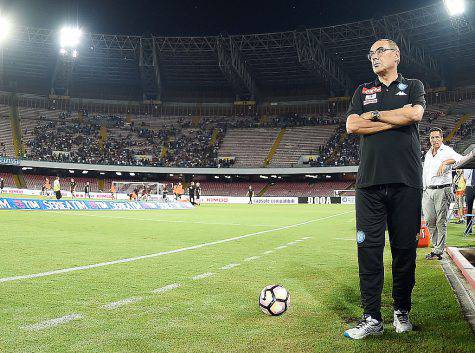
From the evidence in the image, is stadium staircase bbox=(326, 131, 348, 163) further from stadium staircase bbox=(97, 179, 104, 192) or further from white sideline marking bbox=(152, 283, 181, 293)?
white sideline marking bbox=(152, 283, 181, 293)

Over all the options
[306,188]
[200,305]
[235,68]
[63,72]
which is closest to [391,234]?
[200,305]

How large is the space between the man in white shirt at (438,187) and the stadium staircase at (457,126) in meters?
48.0

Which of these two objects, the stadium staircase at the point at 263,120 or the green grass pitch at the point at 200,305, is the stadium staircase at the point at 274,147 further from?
the green grass pitch at the point at 200,305

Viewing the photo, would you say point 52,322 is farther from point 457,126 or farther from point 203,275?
point 457,126

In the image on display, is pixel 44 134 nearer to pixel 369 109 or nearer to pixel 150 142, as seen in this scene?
pixel 150 142

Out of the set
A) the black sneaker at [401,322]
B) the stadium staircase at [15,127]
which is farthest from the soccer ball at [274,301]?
the stadium staircase at [15,127]

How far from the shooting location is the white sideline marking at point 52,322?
3.46m

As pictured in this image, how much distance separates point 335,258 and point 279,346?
191 inches

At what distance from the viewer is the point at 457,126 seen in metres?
53.9

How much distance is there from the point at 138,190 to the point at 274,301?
147ft

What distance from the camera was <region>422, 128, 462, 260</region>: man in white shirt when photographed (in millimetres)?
7680

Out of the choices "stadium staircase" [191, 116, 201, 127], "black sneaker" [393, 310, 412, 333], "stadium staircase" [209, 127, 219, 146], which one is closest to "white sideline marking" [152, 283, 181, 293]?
"black sneaker" [393, 310, 412, 333]

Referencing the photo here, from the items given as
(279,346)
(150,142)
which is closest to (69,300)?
(279,346)

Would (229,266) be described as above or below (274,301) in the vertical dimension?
below
